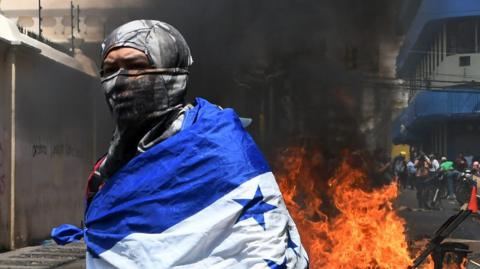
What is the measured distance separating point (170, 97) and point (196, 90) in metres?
9.09

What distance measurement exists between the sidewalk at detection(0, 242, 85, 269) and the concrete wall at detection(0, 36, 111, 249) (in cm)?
34

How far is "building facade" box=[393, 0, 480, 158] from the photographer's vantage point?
23.1 metres

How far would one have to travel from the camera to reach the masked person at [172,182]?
4.39ft

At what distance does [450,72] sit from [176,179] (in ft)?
Result: 83.3

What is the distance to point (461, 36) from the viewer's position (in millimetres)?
25047

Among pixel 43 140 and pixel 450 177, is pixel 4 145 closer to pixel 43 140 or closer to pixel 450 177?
pixel 43 140

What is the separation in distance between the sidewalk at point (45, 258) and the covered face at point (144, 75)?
539 cm

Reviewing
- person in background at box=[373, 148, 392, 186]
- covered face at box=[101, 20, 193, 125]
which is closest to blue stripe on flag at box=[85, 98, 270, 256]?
covered face at box=[101, 20, 193, 125]

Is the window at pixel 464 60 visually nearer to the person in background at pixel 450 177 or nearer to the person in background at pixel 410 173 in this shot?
the person in background at pixel 410 173

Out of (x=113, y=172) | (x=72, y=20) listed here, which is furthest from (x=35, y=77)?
(x=113, y=172)

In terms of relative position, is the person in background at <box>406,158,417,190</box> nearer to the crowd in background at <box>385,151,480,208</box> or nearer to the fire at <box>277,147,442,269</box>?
the crowd in background at <box>385,151,480,208</box>

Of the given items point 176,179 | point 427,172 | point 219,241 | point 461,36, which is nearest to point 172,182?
point 176,179

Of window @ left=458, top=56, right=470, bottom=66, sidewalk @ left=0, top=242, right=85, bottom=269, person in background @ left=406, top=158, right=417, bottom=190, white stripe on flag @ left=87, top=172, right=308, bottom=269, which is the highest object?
window @ left=458, top=56, right=470, bottom=66

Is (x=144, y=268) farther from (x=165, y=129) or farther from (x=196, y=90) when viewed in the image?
(x=196, y=90)
